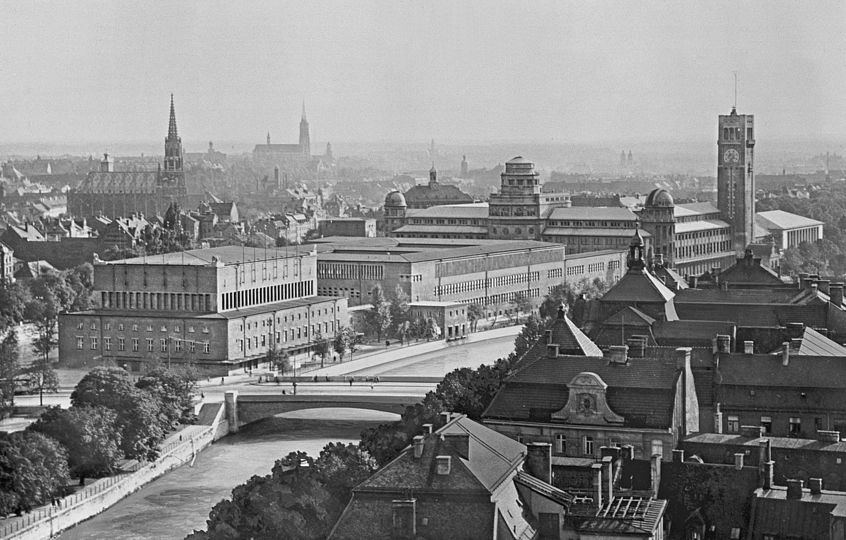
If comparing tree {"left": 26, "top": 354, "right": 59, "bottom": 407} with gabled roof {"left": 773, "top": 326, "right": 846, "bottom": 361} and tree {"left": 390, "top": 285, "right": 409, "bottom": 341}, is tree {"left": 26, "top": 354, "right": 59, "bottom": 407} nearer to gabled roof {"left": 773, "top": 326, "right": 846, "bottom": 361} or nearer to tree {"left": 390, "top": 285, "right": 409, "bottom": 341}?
tree {"left": 390, "top": 285, "right": 409, "bottom": 341}

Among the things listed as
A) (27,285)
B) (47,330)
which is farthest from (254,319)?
(27,285)

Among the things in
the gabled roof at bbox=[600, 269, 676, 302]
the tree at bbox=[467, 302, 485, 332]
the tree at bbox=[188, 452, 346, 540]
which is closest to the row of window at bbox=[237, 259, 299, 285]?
the tree at bbox=[467, 302, 485, 332]

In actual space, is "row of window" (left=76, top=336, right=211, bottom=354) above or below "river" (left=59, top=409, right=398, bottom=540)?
above

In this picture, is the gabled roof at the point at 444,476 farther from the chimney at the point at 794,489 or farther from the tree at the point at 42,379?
the tree at the point at 42,379

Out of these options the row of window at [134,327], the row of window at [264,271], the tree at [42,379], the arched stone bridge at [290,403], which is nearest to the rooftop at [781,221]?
the row of window at [264,271]

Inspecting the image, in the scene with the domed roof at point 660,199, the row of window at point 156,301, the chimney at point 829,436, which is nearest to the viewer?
the chimney at point 829,436

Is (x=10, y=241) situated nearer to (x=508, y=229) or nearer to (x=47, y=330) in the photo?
(x=508, y=229)
